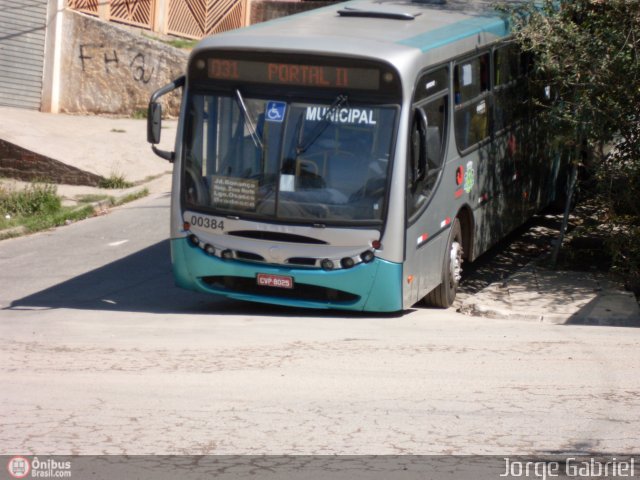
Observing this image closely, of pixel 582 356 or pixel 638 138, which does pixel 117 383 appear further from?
pixel 638 138

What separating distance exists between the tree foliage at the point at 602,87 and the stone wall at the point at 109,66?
508 inches

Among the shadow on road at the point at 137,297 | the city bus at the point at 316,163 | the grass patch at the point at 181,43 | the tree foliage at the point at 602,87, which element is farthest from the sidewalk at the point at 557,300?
the grass patch at the point at 181,43

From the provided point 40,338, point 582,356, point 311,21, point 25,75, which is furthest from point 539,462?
point 25,75

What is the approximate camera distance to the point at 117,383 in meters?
6.98

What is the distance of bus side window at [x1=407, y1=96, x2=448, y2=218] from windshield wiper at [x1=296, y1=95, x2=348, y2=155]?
29.0 inches

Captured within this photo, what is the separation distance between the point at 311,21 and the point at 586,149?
12.5 feet

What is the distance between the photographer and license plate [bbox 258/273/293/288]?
957cm

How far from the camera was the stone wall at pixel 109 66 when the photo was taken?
2245 cm

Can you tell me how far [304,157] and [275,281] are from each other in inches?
49.4

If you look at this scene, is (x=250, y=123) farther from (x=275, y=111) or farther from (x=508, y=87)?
(x=508, y=87)

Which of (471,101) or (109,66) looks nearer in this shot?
(471,101)

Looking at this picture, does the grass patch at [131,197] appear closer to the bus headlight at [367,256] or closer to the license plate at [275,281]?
the license plate at [275,281]

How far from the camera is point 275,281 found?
961 centimetres

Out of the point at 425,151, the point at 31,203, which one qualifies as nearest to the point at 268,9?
the point at 31,203
